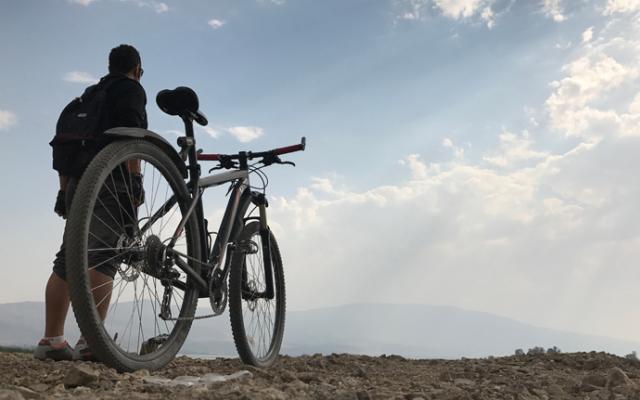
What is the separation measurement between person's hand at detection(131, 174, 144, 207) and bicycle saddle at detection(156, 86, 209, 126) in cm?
72

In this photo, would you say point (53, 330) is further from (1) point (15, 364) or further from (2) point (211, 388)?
(2) point (211, 388)

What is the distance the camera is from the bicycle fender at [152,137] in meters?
3.65

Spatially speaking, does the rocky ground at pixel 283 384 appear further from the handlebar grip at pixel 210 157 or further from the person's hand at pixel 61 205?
the handlebar grip at pixel 210 157

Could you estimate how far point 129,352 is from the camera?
12.3ft

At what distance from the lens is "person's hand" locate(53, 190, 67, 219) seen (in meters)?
4.41

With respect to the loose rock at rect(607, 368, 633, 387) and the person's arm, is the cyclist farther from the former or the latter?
the loose rock at rect(607, 368, 633, 387)

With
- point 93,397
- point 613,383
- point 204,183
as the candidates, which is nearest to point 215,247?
point 204,183

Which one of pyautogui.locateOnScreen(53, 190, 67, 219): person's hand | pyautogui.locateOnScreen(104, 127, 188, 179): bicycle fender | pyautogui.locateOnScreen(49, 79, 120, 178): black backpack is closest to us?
pyautogui.locateOnScreen(104, 127, 188, 179): bicycle fender

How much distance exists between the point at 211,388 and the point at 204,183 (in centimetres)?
192

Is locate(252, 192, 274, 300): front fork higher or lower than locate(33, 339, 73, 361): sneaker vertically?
higher

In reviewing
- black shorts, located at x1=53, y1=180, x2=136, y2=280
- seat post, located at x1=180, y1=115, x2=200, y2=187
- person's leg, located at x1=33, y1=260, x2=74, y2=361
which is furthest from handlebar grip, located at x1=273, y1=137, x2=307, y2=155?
person's leg, located at x1=33, y1=260, x2=74, y2=361

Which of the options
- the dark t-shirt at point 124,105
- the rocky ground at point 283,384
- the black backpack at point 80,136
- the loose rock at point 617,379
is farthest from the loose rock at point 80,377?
the loose rock at point 617,379

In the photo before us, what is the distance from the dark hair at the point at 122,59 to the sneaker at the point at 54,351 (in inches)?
80.9

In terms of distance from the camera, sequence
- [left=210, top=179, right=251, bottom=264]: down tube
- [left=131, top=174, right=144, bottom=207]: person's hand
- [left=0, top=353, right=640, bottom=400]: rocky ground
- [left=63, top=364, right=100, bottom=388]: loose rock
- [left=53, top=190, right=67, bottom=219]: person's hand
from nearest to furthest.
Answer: [left=0, top=353, right=640, bottom=400]: rocky ground → [left=63, top=364, right=100, bottom=388]: loose rock → [left=131, top=174, right=144, bottom=207]: person's hand → [left=53, top=190, right=67, bottom=219]: person's hand → [left=210, top=179, right=251, bottom=264]: down tube
